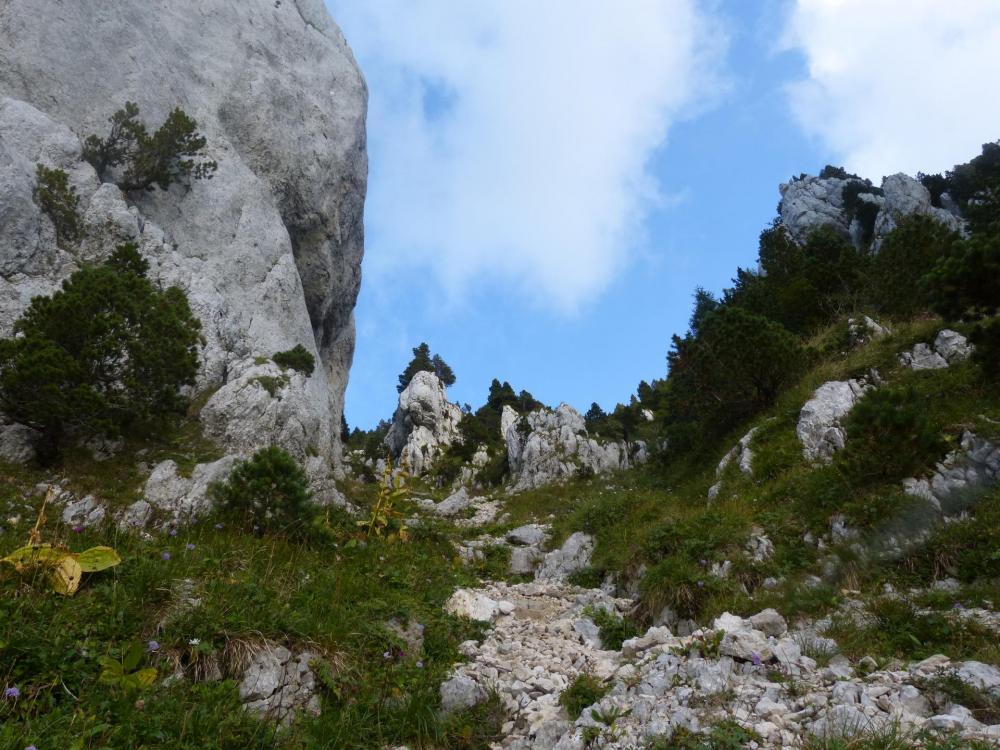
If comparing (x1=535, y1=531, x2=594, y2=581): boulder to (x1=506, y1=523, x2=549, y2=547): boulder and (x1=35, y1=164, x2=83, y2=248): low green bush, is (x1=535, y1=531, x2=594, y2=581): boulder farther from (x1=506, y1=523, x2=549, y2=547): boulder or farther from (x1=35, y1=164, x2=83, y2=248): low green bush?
(x1=35, y1=164, x2=83, y2=248): low green bush

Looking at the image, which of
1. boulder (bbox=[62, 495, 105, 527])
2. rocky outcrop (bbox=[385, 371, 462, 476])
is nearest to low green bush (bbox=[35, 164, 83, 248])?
boulder (bbox=[62, 495, 105, 527])

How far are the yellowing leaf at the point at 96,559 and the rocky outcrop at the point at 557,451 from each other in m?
29.8

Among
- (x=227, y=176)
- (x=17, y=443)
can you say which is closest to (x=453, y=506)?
(x=17, y=443)

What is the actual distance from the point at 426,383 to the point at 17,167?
40198mm

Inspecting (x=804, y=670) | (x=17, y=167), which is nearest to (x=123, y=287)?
(x=17, y=167)

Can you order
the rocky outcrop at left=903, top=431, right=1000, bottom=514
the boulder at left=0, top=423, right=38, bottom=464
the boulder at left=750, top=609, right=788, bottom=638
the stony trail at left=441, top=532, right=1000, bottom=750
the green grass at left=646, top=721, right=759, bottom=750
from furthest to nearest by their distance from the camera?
the boulder at left=0, top=423, right=38, bottom=464 < the rocky outcrop at left=903, top=431, right=1000, bottom=514 < the boulder at left=750, top=609, right=788, bottom=638 < the stony trail at left=441, top=532, right=1000, bottom=750 < the green grass at left=646, top=721, right=759, bottom=750

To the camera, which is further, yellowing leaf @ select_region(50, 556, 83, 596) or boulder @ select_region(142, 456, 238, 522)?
boulder @ select_region(142, 456, 238, 522)

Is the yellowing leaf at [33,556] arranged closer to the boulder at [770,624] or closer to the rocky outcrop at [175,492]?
the boulder at [770,624]

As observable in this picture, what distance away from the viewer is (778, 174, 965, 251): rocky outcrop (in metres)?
46.2

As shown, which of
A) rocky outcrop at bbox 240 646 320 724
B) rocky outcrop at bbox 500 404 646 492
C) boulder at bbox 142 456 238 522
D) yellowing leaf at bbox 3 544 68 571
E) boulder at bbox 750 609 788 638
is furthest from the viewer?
rocky outcrop at bbox 500 404 646 492

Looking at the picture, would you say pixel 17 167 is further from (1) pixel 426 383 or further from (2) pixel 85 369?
(1) pixel 426 383

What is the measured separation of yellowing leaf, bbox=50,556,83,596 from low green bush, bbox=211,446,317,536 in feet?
14.0

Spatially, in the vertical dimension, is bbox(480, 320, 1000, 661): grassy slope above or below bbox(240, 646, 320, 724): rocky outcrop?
above

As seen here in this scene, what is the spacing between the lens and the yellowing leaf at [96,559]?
563 centimetres
